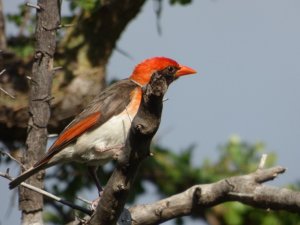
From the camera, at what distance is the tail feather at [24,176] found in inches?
268

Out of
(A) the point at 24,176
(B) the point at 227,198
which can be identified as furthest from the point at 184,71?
(A) the point at 24,176

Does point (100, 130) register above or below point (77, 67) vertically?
below

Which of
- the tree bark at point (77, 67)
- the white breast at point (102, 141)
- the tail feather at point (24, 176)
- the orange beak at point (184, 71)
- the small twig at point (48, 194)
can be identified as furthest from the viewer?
the tree bark at point (77, 67)

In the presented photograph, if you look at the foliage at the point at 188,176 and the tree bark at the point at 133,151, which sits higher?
the foliage at the point at 188,176

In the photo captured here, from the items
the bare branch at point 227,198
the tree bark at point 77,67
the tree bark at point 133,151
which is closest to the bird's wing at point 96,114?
the bare branch at point 227,198

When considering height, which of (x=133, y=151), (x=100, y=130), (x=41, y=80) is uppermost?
(x=100, y=130)

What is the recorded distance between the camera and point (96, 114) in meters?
7.80

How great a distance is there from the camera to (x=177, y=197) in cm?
735

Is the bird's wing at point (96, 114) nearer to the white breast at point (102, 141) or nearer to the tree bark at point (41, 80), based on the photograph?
the white breast at point (102, 141)

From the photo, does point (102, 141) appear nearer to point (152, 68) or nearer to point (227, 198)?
point (152, 68)

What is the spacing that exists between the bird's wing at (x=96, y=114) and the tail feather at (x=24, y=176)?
480 mm

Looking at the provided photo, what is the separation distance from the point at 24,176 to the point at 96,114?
110cm

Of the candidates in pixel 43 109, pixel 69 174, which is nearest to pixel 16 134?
pixel 69 174

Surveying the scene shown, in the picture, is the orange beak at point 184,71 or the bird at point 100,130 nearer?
the bird at point 100,130
